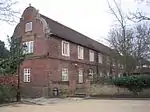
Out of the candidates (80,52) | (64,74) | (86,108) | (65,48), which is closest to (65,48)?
(65,48)

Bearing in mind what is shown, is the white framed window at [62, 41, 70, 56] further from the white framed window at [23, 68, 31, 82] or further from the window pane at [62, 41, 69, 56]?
the white framed window at [23, 68, 31, 82]

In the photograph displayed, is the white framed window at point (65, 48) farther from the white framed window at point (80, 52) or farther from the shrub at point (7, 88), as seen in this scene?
the shrub at point (7, 88)

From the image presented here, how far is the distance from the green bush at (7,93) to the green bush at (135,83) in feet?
36.9

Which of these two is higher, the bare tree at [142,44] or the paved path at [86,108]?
the bare tree at [142,44]

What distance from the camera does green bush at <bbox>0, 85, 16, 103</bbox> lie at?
24.1 metres

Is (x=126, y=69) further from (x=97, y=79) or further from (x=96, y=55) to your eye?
(x=96, y=55)

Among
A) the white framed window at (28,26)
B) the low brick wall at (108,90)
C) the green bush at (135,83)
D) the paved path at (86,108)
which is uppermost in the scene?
the white framed window at (28,26)

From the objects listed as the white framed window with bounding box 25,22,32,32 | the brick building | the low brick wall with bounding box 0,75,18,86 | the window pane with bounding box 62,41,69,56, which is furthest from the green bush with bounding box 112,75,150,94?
the white framed window with bounding box 25,22,32,32

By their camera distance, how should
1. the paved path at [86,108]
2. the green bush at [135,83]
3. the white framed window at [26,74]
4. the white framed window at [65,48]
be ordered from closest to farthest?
the paved path at [86,108], the green bush at [135,83], the white framed window at [26,74], the white framed window at [65,48]

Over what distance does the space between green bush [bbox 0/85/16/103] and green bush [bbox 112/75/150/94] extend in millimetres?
11257

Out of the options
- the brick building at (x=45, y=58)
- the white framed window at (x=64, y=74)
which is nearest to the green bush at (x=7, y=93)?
the brick building at (x=45, y=58)

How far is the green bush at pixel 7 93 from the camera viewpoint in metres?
24.1

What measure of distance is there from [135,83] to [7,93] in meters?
13.2

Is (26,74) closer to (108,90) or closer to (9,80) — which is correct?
(9,80)
